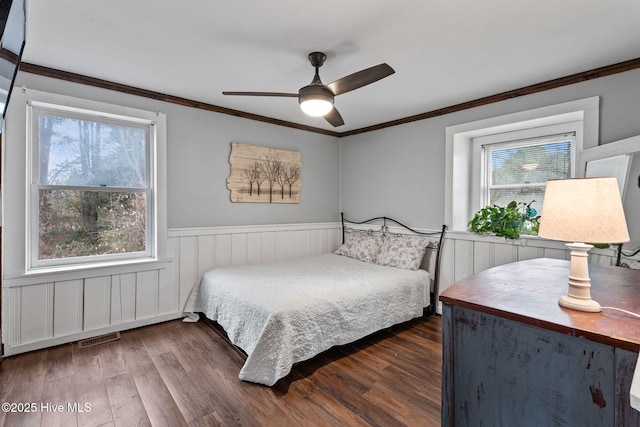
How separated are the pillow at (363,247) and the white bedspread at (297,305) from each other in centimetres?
36

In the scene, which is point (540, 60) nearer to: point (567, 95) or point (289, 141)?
point (567, 95)

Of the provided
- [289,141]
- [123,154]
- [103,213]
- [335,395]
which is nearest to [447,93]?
[289,141]

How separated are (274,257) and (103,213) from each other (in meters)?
1.87

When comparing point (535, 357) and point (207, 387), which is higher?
point (535, 357)

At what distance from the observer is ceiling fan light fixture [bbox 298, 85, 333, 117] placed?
1.99m

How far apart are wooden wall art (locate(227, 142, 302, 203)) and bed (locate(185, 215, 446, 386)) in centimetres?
88

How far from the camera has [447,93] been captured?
290 centimetres

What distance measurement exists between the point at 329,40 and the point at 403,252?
7.58 ft

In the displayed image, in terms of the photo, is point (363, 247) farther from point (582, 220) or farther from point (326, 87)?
point (582, 220)

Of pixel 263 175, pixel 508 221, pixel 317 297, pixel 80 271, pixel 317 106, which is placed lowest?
pixel 317 297

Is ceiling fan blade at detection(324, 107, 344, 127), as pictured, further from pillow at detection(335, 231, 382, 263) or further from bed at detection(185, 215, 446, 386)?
pillow at detection(335, 231, 382, 263)

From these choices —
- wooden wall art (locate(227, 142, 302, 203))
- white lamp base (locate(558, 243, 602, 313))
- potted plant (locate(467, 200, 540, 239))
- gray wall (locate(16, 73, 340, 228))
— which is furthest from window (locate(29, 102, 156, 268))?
potted plant (locate(467, 200, 540, 239))

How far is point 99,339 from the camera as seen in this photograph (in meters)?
2.63

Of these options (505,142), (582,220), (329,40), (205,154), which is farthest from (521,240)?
(205,154)
